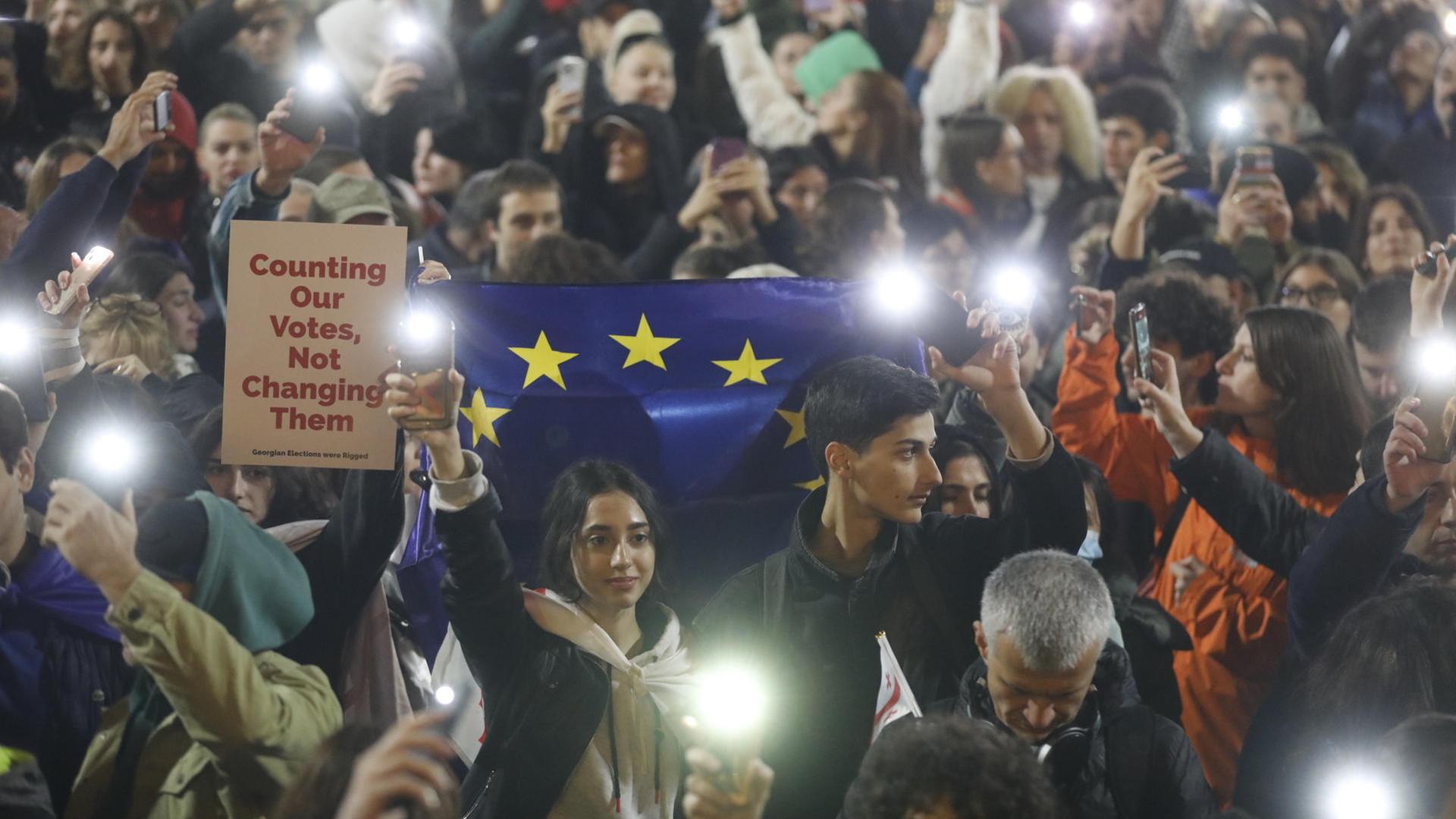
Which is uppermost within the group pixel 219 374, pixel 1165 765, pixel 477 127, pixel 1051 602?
pixel 477 127

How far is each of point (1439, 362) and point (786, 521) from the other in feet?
6.15

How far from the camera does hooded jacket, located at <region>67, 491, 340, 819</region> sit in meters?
4.10

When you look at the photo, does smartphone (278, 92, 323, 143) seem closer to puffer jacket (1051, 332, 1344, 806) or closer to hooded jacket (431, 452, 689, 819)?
hooded jacket (431, 452, 689, 819)

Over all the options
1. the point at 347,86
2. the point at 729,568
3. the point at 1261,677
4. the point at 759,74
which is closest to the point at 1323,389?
the point at 1261,677

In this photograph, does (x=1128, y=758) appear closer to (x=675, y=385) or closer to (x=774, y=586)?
(x=774, y=586)

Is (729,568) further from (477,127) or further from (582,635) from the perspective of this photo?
(477,127)

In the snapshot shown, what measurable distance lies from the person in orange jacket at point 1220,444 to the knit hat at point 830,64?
12.0 feet

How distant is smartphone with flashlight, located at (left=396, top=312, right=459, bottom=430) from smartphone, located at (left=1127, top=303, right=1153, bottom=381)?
2.00 metres

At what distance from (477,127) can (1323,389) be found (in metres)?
4.69

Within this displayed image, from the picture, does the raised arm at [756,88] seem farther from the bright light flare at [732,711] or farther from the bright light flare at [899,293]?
the bright light flare at [732,711]

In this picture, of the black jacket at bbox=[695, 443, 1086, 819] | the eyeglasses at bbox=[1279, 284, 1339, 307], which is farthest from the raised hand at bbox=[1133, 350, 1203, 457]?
the eyeglasses at bbox=[1279, 284, 1339, 307]

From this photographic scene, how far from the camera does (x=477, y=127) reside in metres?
9.38

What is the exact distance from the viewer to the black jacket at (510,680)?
14.7ft

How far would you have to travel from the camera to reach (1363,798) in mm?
3967
